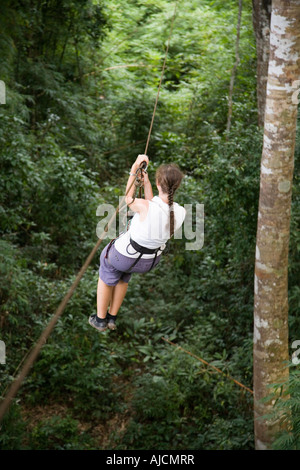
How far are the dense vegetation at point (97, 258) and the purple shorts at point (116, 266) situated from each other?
4.02 feet

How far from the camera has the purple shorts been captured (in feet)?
11.2

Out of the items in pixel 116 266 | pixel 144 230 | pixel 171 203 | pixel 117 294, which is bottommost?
pixel 117 294

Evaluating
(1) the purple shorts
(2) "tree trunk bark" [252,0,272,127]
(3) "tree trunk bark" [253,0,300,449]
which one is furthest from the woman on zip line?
(2) "tree trunk bark" [252,0,272,127]

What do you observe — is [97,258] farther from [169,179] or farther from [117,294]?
[169,179]

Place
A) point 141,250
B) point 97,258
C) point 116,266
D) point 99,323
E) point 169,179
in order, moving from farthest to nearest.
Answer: point 97,258, point 99,323, point 116,266, point 141,250, point 169,179

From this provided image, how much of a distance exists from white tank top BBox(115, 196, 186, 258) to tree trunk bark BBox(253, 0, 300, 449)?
4.00 feet

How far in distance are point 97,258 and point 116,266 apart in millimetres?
3863

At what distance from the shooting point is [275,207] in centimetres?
422

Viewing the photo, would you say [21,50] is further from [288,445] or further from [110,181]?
[288,445]

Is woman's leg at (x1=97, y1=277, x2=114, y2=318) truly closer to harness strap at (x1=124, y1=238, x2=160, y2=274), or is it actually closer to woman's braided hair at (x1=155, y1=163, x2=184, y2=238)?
harness strap at (x1=124, y1=238, x2=160, y2=274)

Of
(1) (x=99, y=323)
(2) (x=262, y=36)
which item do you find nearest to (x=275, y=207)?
(1) (x=99, y=323)

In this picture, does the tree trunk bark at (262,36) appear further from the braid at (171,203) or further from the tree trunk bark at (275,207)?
the braid at (171,203)

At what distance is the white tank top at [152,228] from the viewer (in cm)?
318

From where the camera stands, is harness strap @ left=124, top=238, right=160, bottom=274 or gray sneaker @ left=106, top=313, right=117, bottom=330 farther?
gray sneaker @ left=106, top=313, right=117, bottom=330
